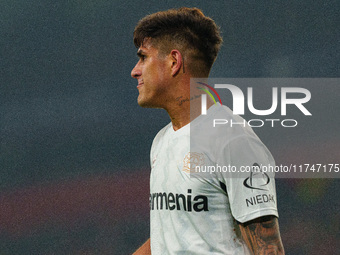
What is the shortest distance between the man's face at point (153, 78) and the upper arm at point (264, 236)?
3.83 ft

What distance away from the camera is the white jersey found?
2.65 meters

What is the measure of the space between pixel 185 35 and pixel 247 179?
4.12 feet

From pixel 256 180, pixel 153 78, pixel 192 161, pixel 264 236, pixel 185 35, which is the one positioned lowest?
pixel 264 236

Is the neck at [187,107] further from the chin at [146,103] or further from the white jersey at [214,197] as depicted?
the white jersey at [214,197]

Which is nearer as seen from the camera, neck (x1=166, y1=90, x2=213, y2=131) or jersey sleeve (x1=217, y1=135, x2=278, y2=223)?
jersey sleeve (x1=217, y1=135, x2=278, y2=223)

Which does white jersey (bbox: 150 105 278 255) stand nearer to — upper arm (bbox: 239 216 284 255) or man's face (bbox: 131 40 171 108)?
upper arm (bbox: 239 216 284 255)

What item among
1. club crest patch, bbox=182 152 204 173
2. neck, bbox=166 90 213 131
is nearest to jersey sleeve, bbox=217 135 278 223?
club crest patch, bbox=182 152 204 173

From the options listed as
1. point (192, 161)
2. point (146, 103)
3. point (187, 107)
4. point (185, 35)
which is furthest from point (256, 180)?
point (185, 35)

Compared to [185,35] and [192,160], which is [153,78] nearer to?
[185,35]

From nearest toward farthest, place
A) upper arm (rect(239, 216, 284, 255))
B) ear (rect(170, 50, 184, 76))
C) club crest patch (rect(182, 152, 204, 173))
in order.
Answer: upper arm (rect(239, 216, 284, 255)) < club crest patch (rect(182, 152, 204, 173)) < ear (rect(170, 50, 184, 76))

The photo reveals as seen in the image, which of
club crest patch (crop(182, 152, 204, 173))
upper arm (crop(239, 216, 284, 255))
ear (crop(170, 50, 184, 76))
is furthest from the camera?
ear (crop(170, 50, 184, 76))

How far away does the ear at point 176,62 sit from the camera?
322 centimetres

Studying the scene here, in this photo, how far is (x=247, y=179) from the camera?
265cm

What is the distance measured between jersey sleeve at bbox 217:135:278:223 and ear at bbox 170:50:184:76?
0.77 metres
